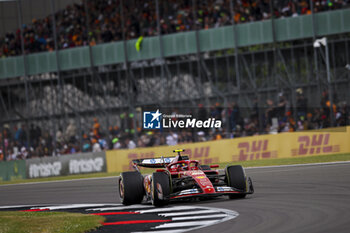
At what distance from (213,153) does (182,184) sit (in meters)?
13.2

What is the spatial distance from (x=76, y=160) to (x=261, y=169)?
11.2 metres

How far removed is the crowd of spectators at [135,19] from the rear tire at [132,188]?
20081 millimetres

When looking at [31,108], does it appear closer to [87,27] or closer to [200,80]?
[87,27]

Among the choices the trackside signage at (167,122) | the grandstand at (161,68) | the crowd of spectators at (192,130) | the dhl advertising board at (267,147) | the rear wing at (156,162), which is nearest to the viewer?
the trackside signage at (167,122)

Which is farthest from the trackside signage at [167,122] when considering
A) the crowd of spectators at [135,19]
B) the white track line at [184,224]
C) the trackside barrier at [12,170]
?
the crowd of spectators at [135,19]

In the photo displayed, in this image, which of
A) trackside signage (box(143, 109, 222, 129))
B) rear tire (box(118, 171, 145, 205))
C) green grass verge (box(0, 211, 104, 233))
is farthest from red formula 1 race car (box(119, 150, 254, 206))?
green grass verge (box(0, 211, 104, 233))

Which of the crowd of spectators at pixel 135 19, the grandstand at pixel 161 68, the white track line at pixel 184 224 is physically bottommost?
the white track line at pixel 184 224

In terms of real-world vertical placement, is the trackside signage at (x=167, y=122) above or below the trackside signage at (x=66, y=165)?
above

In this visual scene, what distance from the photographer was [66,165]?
30.6 m

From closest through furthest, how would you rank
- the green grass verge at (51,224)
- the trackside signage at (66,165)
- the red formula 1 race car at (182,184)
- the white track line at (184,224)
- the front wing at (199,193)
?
1. the white track line at (184,224)
2. the green grass verge at (51,224)
3. the front wing at (199,193)
4. the red formula 1 race car at (182,184)
5. the trackside signage at (66,165)

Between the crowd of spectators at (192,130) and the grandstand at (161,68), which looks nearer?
the crowd of spectators at (192,130)

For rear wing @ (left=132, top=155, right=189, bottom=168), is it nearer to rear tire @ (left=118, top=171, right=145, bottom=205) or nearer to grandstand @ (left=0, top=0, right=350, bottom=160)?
rear tire @ (left=118, top=171, right=145, bottom=205)

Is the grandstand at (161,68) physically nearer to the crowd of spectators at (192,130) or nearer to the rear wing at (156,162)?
the crowd of spectators at (192,130)

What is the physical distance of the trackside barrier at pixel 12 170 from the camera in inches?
1242
